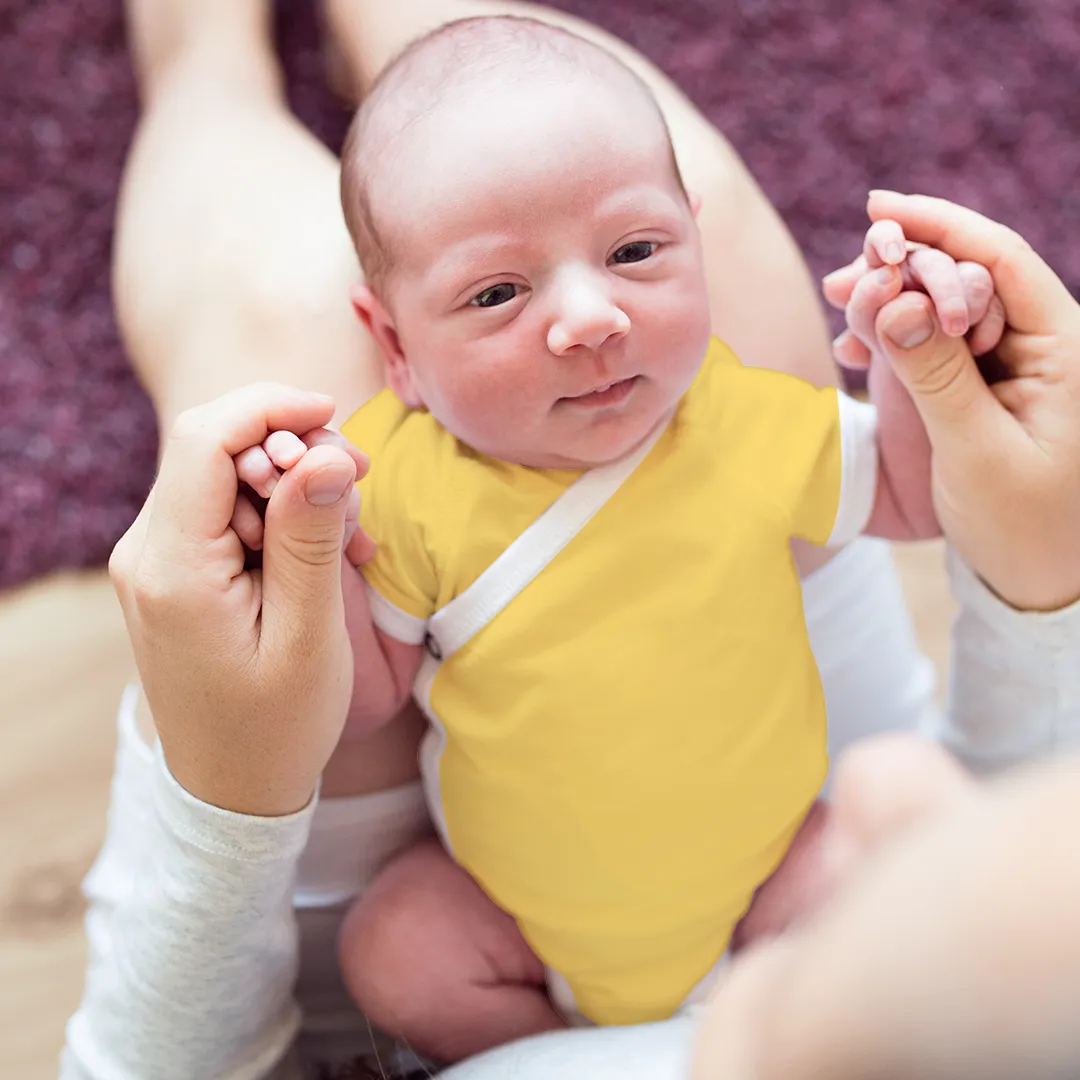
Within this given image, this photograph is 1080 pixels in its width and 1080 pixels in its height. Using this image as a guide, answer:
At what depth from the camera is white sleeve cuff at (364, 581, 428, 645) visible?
74 centimetres

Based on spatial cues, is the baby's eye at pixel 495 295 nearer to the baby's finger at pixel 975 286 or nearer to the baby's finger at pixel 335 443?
the baby's finger at pixel 335 443

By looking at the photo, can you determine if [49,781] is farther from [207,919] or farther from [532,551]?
[532,551]

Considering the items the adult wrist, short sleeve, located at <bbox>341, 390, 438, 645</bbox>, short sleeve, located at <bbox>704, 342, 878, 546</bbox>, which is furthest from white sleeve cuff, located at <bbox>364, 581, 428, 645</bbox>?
short sleeve, located at <bbox>704, 342, 878, 546</bbox>

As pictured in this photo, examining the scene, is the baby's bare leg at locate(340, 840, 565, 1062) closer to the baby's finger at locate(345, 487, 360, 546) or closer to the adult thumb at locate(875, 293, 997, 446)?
the baby's finger at locate(345, 487, 360, 546)

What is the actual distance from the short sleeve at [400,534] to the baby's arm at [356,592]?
1cm

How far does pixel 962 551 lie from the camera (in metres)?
0.77

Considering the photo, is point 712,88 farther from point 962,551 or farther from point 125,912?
point 125,912

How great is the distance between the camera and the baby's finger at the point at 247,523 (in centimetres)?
63

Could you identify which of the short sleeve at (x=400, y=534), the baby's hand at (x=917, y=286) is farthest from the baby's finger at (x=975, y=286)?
the short sleeve at (x=400, y=534)

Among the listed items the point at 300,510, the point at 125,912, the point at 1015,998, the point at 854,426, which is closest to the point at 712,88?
the point at 854,426

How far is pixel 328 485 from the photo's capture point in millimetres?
586

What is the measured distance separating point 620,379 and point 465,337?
0.30 ft

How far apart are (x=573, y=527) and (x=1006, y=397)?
0.91 ft

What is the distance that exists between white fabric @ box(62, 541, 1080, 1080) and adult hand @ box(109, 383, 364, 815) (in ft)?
0.16
